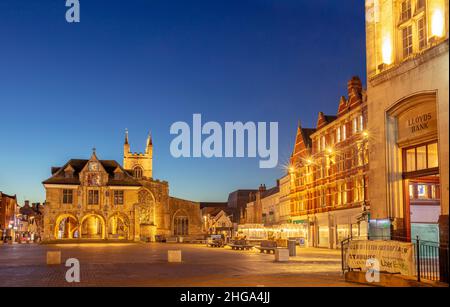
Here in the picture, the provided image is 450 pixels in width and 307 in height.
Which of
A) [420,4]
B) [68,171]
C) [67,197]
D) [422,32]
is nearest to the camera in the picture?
[422,32]

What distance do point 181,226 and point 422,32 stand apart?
82.3m

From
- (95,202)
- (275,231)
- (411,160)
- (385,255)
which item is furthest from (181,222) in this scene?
(385,255)

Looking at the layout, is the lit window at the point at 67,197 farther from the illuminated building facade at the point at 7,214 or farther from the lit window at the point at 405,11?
the lit window at the point at 405,11

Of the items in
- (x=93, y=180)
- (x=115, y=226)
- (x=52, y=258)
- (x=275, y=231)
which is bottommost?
(x=275, y=231)

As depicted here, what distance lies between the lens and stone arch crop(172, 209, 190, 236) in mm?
97062

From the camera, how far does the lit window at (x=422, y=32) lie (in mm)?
17881

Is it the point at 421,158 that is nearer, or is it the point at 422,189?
the point at 421,158

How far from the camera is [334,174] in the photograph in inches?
2228

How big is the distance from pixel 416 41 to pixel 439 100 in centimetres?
278

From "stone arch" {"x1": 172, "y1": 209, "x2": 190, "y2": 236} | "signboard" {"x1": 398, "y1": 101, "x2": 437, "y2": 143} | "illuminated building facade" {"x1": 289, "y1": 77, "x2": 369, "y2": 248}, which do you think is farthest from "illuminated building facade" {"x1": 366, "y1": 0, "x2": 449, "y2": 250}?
"stone arch" {"x1": 172, "y1": 209, "x2": 190, "y2": 236}

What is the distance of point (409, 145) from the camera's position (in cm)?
1889

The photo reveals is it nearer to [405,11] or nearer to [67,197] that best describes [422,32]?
[405,11]
